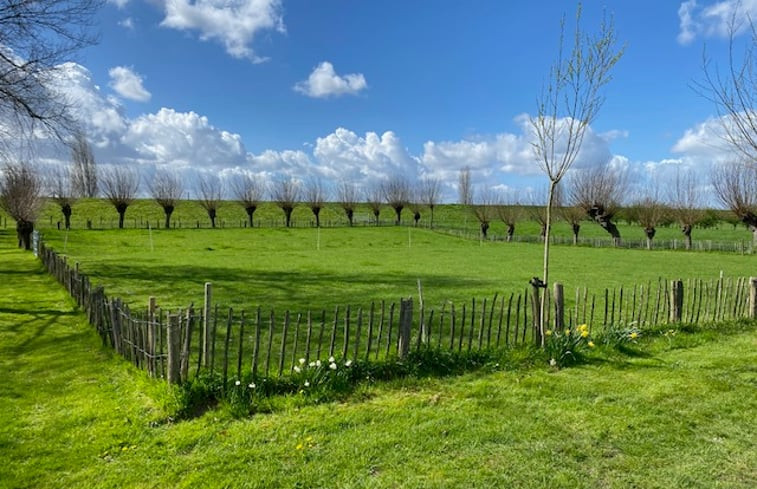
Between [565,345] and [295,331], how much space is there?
163 inches

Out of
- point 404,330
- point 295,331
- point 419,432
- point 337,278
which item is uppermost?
point 404,330

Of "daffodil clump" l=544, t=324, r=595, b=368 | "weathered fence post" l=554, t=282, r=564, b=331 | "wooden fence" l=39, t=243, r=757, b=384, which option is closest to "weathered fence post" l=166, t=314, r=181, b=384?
"wooden fence" l=39, t=243, r=757, b=384

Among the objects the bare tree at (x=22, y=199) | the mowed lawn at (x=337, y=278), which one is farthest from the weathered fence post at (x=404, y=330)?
the bare tree at (x=22, y=199)

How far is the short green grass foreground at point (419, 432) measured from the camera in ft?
12.7

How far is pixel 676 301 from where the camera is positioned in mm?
9086

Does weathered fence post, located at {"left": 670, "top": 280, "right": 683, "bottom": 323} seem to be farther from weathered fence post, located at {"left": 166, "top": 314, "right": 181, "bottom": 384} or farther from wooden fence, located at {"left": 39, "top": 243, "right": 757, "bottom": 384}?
weathered fence post, located at {"left": 166, "top": 314, "right": 181, "bottom": 384}

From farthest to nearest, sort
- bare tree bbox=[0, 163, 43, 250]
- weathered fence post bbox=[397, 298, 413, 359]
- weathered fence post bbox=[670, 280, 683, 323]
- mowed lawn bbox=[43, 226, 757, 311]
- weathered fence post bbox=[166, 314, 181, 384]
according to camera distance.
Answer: bare tree bbox=[0, 163, 43, 250]
mowed lawn bbox=[43, 226, 757, 311]
weathered fence post bbox=[670, 280, 683, 323]
weathered fence post bbox=[397, 298, 413, 359]
weathered fence post bbox=[166, 314, 181, 384]

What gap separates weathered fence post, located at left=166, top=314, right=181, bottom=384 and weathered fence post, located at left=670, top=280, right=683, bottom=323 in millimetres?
8957

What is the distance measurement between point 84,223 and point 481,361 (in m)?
62.4

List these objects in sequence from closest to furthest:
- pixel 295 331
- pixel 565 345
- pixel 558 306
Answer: pixel 295 331 < pixel 565 345 < pixel 558 306

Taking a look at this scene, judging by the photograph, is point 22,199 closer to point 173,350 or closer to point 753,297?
point 173,350

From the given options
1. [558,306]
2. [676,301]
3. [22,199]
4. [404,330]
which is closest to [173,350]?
[404,330]

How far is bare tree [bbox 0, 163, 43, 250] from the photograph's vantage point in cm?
2859

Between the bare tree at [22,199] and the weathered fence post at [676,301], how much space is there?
33.3 metres
